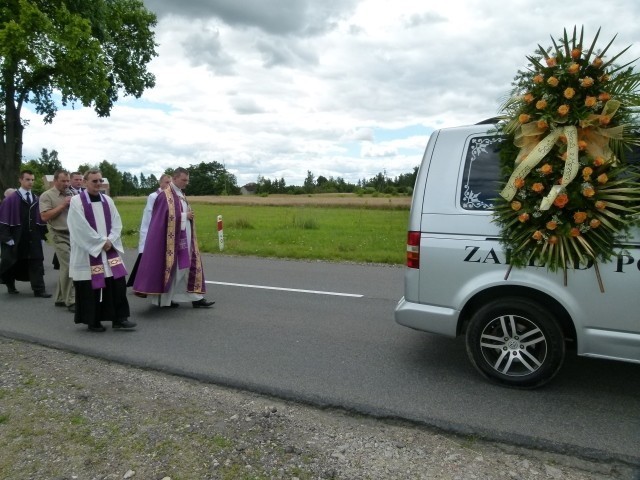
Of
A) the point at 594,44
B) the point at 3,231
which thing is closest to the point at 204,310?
the point at 3,231

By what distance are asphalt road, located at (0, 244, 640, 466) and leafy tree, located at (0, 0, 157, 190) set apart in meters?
16.7

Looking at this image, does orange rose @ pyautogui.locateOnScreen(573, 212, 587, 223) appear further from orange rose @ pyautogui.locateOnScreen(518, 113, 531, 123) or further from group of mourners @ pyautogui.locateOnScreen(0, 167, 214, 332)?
group of mourners @ pyautogui.locateOnScreen(0, 167, 214, 332)

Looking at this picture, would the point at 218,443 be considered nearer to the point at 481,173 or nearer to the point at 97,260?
the point at 481,173

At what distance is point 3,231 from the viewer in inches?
325

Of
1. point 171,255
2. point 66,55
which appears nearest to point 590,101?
point 171,255

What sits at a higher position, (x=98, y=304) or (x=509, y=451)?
(x=98, y=304)

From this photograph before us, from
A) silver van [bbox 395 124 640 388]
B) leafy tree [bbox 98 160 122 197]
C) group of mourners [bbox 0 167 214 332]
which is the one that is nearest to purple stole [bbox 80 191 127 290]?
group of mourners [bbox 0 167 214 332]

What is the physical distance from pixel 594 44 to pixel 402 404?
2929 mm

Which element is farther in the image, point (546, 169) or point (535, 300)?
point (535, 300)

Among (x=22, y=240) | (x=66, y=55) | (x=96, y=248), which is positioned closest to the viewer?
(x=96, y=248)

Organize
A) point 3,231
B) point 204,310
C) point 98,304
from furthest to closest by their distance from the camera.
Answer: point 3,231
point 204,310
point 98,304

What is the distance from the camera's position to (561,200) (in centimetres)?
381

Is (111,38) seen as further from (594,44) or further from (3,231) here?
(594,44)

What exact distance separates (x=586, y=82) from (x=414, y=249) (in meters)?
1.74
